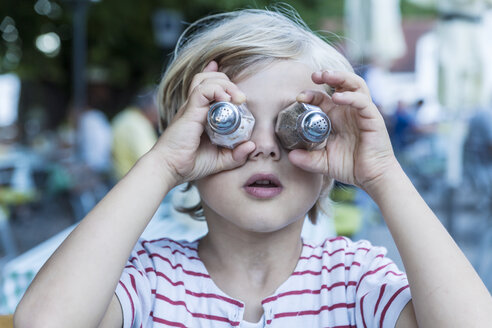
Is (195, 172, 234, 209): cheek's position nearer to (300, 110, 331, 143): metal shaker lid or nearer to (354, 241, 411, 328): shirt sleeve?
(300, 110, 331, 143): metal shaker lid

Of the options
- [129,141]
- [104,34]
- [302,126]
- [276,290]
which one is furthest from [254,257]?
[104,34]

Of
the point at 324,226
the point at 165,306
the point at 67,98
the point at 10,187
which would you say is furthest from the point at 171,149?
the point at 67,98

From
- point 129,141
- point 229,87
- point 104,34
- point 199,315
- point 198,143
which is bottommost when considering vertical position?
point 199,315

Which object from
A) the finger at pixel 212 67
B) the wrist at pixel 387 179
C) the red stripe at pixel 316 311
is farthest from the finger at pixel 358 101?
the red stripe at pixel 316 311

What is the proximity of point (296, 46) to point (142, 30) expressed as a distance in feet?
34.7

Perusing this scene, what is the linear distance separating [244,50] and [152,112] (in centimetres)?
516

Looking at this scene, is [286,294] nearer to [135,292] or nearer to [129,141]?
[135,292]

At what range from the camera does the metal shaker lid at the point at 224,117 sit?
1.14m

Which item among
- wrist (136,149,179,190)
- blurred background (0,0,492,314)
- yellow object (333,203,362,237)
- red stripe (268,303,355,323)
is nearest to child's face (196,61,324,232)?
wrist (136,149,179,190)

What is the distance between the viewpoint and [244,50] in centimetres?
138

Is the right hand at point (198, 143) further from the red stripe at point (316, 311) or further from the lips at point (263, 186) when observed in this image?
the red stripe at point (316, 311)

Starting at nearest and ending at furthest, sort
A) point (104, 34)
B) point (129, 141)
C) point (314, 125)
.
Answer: point (314, 125) → point (129, 141) → point (104, 34)

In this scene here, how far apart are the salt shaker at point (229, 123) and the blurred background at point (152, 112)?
71cm

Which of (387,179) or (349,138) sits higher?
(349,138)
